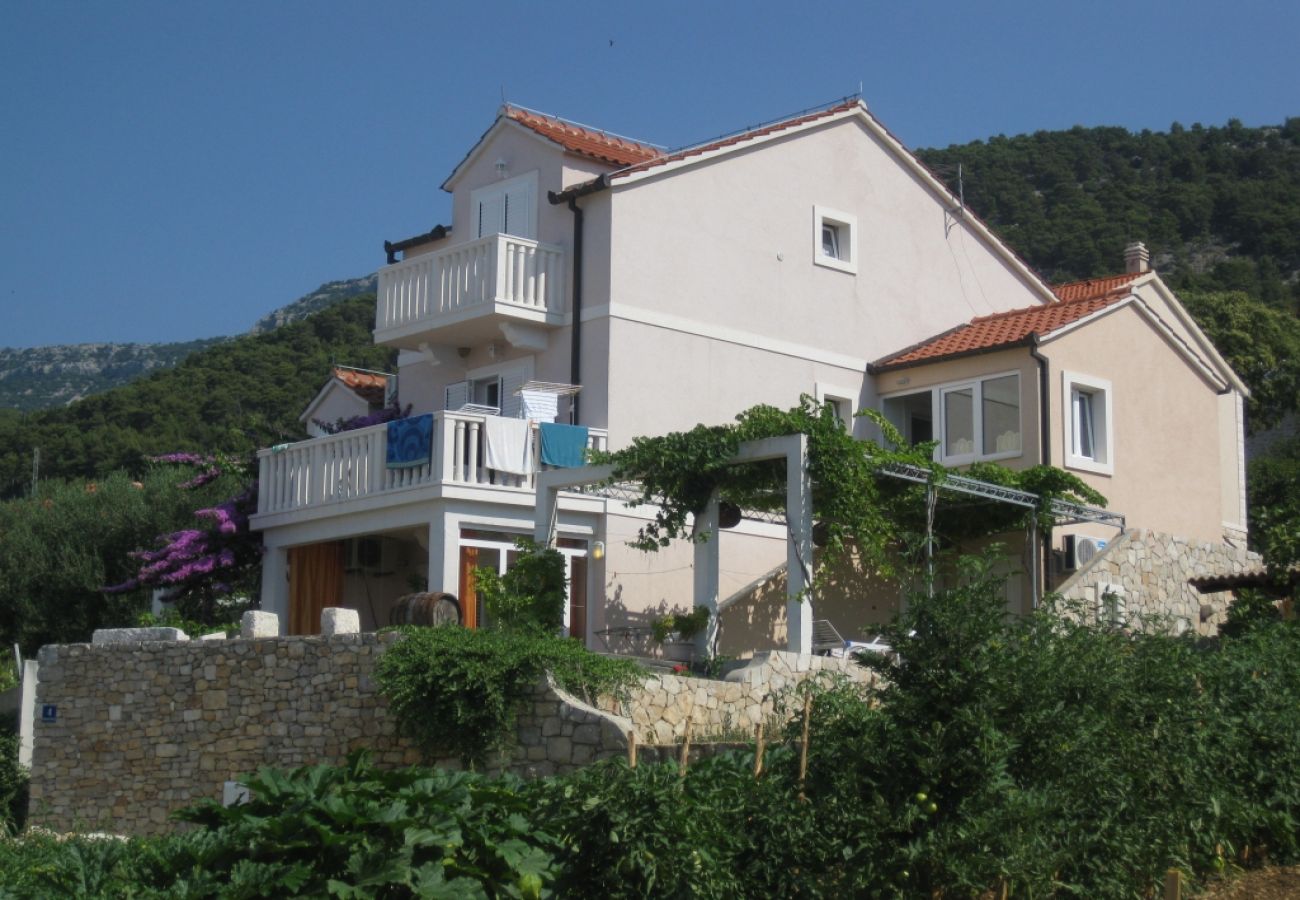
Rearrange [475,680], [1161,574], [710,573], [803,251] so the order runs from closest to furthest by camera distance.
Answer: [475,680]
[710,573]
[1161,574]
[803,251]

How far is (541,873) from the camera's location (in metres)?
10.3

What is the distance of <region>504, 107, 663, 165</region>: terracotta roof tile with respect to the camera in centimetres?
2644

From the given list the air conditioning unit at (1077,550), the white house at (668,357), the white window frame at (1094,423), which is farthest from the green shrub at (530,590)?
the white window frame at (1094,423)

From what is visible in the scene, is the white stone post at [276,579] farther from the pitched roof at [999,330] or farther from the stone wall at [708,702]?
the pitched roof at [999,330]

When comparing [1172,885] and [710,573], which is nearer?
[1172,885]

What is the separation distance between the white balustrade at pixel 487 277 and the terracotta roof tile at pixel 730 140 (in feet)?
5.98

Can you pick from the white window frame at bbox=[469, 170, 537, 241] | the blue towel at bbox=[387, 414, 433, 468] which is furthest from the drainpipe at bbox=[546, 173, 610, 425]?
the blue towel at bbox=[387, 414, 433, 468]

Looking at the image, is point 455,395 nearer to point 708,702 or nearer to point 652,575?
point 652,575

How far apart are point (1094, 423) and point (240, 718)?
13962mm

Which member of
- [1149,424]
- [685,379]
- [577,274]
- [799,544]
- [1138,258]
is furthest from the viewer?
[1138,258]

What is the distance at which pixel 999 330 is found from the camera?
27156 mm

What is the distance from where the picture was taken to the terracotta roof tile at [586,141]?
26.4 m

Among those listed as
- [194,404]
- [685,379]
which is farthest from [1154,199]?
[685,379]

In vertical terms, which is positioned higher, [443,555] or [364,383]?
[364,383]
